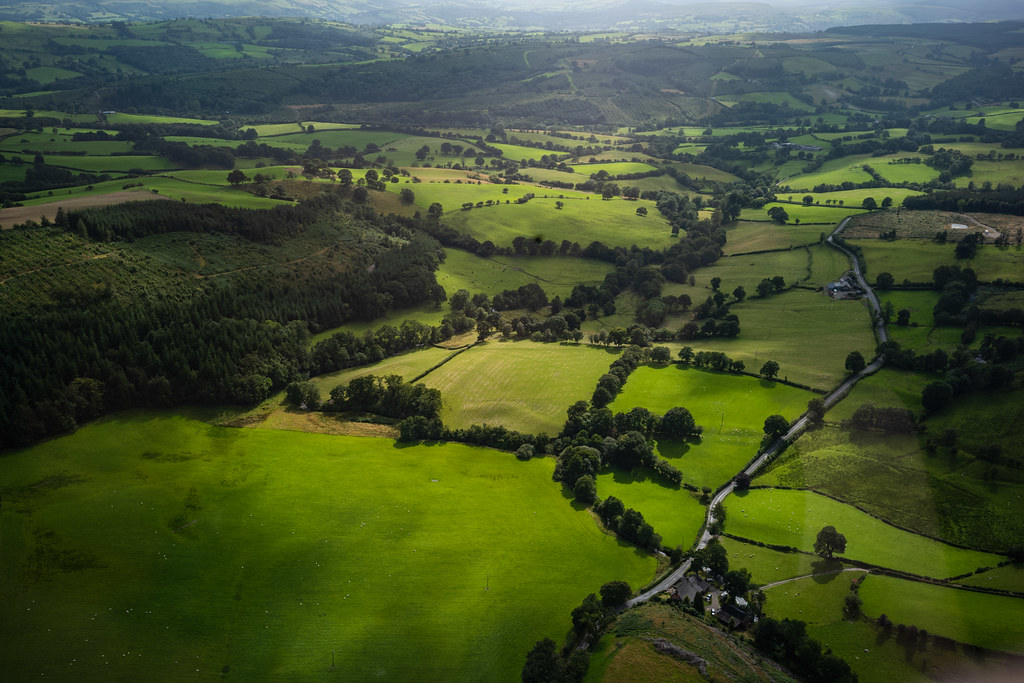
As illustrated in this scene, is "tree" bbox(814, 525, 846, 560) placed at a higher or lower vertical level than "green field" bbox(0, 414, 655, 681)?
higher

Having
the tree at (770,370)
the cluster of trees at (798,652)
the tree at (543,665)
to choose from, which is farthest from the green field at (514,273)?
the tree at (543,665)

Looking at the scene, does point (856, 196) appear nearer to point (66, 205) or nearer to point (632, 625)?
point (632, 625)

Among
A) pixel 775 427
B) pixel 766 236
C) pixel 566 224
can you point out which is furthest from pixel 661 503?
pixel 566 224

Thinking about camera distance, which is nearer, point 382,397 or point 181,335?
point 181,335

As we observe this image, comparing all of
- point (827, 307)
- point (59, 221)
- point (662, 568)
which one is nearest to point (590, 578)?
point (662, 568)

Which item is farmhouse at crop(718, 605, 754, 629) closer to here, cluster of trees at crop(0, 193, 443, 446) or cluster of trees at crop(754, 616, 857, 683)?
cluster of trees at crop(754, 616, 857, 683)

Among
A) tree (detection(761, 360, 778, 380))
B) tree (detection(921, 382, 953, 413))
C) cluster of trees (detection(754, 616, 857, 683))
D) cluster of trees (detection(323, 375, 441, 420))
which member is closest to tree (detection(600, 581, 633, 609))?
cluster of trees (detection(754, 616, 857, 683))

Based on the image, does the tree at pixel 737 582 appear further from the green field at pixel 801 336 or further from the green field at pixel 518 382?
the green field at pixel 801 336
